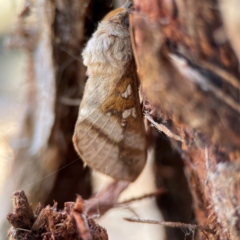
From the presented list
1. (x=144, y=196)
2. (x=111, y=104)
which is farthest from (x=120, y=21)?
(x=144, y=196)

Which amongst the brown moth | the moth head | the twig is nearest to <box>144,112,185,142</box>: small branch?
the brown moth

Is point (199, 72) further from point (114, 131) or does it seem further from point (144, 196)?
point (144, 196)

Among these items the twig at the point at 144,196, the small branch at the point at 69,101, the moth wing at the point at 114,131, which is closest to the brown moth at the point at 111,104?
the moth wing at the point at 114,131

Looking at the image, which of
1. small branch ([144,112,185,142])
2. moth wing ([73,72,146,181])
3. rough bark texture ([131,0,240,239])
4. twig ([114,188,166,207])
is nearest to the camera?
rough bark texture ([131,0,240,239])

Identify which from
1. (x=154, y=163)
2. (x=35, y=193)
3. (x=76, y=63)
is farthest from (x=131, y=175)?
(x=76, y=63)

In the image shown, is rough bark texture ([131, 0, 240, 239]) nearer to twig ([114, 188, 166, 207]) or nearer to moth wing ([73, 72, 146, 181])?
moth wing ([73, 72, 146, 181])

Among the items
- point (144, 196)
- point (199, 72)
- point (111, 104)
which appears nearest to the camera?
point (199, 72)
